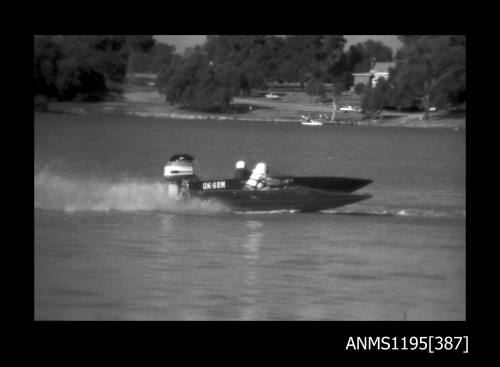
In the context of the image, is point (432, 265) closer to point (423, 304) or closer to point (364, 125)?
point (423, 304)

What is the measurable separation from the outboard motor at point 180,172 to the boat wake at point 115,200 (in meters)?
0.29

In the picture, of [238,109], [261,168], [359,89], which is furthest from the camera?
[359,89]

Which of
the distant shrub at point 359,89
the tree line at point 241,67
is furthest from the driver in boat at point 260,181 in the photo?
the distant shrub at point 359,89

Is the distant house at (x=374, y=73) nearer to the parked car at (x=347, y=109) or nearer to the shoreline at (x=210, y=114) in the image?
the parked car at (x=347, y=109)

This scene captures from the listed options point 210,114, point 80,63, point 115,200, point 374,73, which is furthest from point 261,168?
point 374,73

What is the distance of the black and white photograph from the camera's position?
42.3 feet

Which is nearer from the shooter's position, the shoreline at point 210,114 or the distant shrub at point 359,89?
the shoreline at point 210,114

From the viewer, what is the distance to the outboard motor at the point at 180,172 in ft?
63.2

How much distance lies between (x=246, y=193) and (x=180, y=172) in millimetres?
1202

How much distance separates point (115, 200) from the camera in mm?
21625

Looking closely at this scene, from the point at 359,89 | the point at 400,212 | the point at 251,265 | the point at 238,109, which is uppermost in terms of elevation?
the point at 359,89

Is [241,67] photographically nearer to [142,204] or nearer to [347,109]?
[347,109]

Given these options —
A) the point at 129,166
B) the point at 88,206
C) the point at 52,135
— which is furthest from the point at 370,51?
the point at 88,206

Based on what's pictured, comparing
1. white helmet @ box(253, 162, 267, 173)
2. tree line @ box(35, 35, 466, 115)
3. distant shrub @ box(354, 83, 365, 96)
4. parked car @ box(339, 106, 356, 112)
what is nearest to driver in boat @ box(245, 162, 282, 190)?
white helmet @ box(253, 162, 267, 173)
